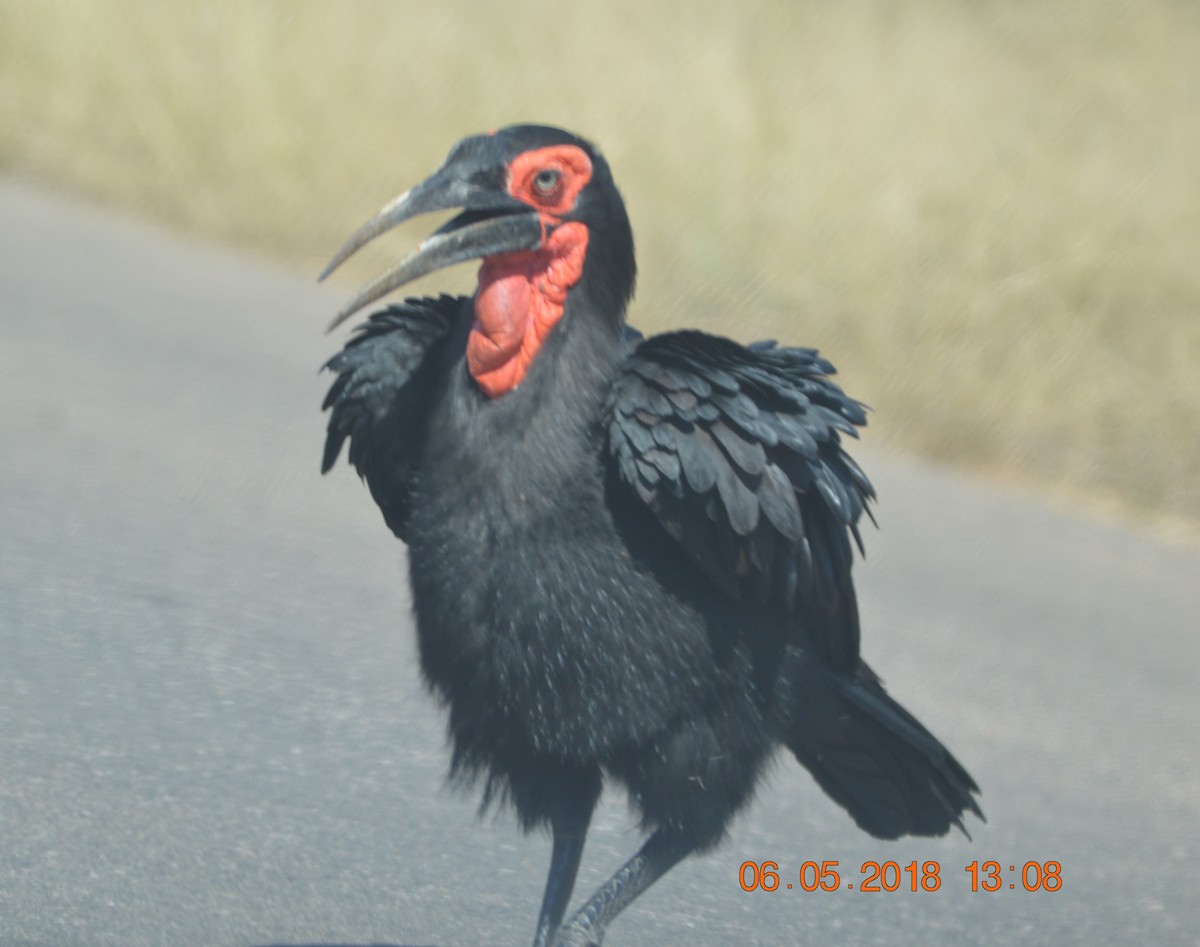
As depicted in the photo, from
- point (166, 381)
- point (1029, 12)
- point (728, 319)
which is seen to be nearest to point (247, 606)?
point (166, 381)

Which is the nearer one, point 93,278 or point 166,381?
point 166,381

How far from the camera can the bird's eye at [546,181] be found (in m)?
2.86

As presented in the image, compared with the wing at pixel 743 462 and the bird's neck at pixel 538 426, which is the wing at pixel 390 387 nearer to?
the bird's neck at pixel 538 426

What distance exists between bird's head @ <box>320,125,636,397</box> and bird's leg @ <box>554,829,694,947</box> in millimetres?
818

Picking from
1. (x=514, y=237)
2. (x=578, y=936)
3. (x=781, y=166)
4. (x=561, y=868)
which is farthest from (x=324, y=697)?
(x=781, y=166)

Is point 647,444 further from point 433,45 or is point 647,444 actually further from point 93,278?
point 433,45

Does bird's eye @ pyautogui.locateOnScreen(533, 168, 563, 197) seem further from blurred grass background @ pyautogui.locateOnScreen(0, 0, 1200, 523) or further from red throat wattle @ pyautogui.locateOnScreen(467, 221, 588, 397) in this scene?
blurred grass background @ pyautogui.locateOnScreen(0, 0, 1200, 523)

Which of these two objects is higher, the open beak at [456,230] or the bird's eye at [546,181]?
the bird's eye at [546,181]

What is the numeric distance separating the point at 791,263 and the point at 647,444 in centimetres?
575

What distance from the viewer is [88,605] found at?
14.6 ft
